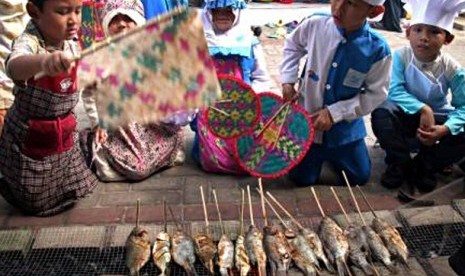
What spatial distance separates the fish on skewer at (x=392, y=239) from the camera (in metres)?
3.60

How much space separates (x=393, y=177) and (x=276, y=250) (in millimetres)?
1676

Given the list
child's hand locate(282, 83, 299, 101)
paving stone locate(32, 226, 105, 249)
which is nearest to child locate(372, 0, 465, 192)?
child's hand locate(282, 83, 299, 101)

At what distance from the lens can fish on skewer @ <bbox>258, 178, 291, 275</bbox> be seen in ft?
11.4

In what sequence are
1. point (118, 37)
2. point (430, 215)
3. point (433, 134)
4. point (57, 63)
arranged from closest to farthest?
point (118, 37) < point (57, 63) < point (430, 215) < point (433, 134)

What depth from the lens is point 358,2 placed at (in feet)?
13.2

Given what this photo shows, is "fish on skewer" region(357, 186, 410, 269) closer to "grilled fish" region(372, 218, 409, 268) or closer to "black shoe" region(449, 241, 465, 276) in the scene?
"grilled fish" region(372, 218, 409, 268)

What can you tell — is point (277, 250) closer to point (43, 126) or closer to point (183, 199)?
point (183, 199)

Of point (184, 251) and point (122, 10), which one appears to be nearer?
point (184, 251)

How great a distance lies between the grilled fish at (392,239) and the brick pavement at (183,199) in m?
0.47

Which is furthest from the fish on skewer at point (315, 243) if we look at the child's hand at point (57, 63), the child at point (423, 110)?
the child's hand at point (57, 63)

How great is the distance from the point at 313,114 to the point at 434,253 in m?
1.44

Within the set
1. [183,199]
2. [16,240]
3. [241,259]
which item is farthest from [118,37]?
[183,199]

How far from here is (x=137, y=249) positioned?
3.52m

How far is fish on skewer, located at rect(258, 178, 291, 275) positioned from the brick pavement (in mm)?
439
